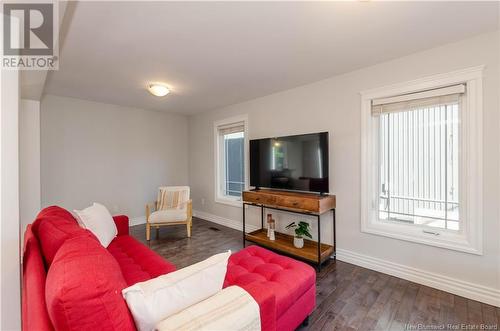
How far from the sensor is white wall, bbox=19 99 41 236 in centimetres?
310

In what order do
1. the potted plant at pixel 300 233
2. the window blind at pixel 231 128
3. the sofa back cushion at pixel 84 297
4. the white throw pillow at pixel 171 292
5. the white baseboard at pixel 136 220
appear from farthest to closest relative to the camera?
the white baseboard at pixel 136 220
the window blind at pixel 231 128
the potted plant at pixel 300 233
the white throw pillow at pixel 171 292
the sofa back cushion at pixel 84 297

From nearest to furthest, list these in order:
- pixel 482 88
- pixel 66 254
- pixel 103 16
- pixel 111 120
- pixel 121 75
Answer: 1. pixel 66 254
2. pixel 103 16
3. pixel 482 88
4. pixel 121 75
5. pixel 111 120

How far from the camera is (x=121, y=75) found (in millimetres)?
2859

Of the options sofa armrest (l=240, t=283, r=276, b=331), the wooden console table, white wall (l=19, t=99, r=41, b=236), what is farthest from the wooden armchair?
sofa armrest (l=240, t=283, r=276, b=331)

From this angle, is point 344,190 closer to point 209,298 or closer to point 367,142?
point 367,142

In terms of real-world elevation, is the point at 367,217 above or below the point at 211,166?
below

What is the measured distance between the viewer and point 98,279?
0.78 metres

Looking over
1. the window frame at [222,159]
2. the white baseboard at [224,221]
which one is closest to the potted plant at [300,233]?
A: the white baseboard at [224,221]

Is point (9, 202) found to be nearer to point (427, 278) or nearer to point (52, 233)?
point (52, 233)

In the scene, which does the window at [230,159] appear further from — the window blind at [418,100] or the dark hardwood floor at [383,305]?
the window blind at [418,100]

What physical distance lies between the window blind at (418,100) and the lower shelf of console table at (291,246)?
179cm

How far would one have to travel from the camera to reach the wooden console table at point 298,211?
8.67 ft

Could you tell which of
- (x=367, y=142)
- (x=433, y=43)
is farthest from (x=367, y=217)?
(x=433, y=43)

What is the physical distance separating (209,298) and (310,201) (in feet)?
6.09
